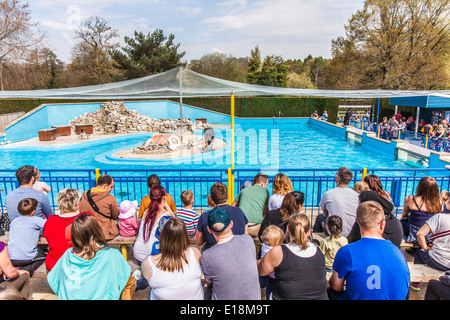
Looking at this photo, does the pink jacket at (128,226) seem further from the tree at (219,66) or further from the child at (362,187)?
the tree at (219,66)

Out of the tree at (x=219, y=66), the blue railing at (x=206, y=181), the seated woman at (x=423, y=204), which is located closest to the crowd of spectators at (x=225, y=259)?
the seated woman at (x=423, y=204)

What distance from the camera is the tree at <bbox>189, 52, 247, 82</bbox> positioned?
132ft

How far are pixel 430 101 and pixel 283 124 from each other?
45.0ft

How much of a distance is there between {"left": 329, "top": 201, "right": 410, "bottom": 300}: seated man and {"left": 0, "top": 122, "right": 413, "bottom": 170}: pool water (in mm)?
9132

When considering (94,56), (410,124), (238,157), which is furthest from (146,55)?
(410,124)

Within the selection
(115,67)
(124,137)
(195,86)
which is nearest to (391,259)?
(195,86)

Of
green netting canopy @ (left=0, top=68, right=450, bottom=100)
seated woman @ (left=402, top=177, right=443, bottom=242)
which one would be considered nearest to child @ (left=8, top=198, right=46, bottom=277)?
seated woman @ (left=402, top=177, right=443, bottom=242)

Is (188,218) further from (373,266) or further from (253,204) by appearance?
(373,266)

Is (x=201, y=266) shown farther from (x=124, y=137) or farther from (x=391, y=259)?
(x=124, y=137)

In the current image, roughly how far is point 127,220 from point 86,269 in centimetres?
137

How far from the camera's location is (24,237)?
310 centimetres

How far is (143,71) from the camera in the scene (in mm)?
30141

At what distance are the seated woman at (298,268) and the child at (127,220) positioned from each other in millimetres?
1984

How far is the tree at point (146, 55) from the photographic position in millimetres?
29875
